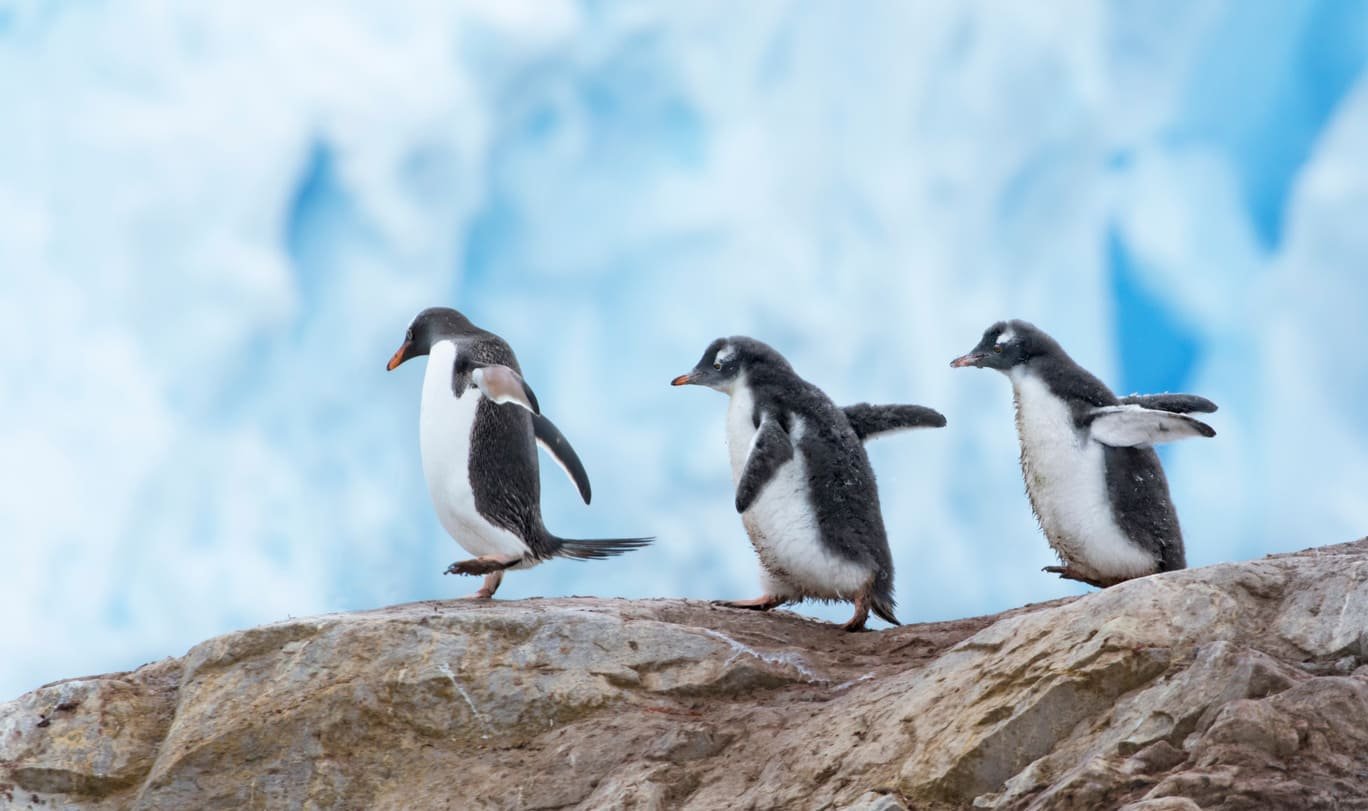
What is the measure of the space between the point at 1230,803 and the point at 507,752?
326cm

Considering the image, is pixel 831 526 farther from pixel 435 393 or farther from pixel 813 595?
pixel 435 393

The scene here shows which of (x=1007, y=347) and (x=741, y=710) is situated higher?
(x=1007, y=347)

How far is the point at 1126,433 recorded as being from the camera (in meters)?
7.80

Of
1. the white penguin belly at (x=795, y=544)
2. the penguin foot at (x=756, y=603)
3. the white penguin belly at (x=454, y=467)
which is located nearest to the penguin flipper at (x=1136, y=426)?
the white penguin belly at (x=795, y=544)

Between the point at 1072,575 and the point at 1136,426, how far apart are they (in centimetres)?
93

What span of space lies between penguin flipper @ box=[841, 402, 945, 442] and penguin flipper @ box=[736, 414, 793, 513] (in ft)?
3.25

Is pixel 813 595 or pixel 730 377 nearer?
pixel 813 595

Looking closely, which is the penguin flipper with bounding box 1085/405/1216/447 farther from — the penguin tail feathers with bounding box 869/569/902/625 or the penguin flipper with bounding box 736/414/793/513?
the penguin flipper with bounding box 736/414/793/513

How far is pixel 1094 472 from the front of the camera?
783 cm

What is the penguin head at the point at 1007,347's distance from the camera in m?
8.35

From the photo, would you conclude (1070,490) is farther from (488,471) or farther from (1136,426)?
(488,471)

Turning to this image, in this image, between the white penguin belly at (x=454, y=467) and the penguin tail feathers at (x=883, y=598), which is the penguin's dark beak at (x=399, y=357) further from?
the penguin tail feathers at (x=883, y=598)

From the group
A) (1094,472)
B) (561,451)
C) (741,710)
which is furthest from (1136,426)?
(561,451)

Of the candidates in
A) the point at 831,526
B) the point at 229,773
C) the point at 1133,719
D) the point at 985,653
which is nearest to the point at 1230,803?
the point at 1133,719
